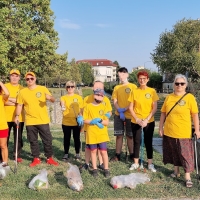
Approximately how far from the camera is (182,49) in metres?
40.1

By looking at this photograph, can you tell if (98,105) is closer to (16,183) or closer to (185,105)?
(185,105)

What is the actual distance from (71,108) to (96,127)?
1182mm

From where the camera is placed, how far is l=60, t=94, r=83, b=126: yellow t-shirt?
6000mm

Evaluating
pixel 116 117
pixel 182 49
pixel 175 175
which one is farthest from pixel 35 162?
pixel 182 49

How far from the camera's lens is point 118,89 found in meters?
5.92

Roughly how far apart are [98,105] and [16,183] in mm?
1905

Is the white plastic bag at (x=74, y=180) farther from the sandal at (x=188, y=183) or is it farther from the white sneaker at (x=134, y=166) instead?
the sandal at (x=188, y=183)

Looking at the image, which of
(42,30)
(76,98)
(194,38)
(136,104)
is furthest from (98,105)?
(194,38)

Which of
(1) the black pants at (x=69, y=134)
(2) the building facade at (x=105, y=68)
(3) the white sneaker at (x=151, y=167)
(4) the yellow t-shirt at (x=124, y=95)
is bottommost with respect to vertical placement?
(3) the white sneaker at (x=151, y=167)

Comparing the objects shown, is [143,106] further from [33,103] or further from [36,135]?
[36,135]

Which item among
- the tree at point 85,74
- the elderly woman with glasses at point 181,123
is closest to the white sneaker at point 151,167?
the elderly woman with glasses at point 181,123

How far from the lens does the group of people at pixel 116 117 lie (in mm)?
4602

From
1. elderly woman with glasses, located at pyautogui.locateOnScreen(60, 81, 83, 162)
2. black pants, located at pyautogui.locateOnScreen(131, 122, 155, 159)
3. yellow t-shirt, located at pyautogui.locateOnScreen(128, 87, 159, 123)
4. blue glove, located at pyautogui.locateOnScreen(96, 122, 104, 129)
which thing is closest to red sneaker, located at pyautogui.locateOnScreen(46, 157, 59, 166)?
elderly woman with glasses, located at pyautogui.locateOnScreen(60, 81, 83, 162)

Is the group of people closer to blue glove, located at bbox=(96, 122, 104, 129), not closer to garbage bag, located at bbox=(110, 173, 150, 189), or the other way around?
blue glove, located at bbox=(96, 122, 104, 129)
